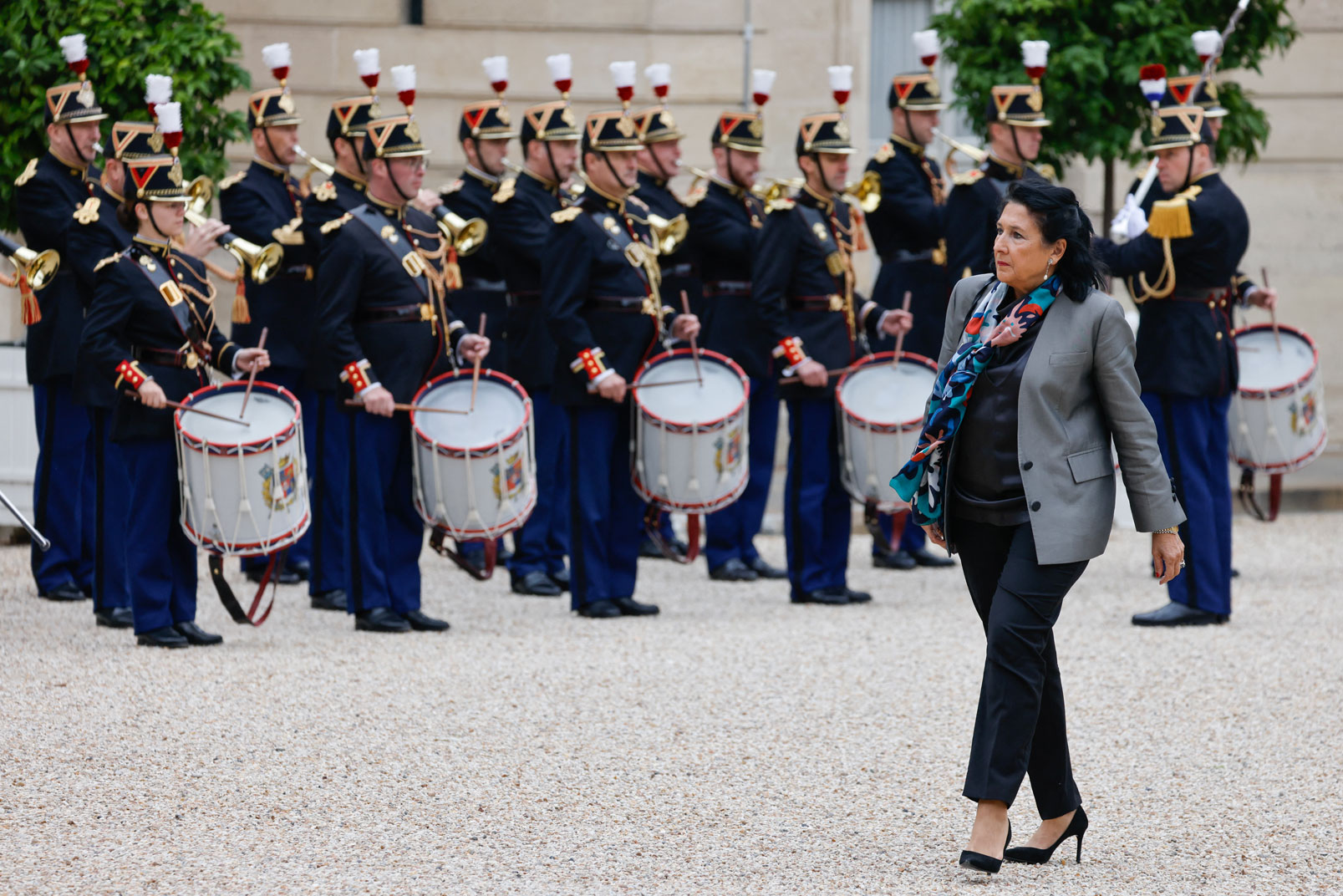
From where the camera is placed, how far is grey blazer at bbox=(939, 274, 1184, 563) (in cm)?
439

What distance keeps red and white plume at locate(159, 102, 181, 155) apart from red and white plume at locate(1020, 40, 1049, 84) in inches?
167

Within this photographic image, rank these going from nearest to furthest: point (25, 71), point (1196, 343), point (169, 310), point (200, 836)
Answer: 1. point (200, 836)
2. point (169, 310)
3. point (1196, 343)
4. point (25, 71)

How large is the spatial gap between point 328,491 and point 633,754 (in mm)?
3204

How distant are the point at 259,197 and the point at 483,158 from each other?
117 centimetres

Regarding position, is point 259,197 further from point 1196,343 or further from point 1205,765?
point 1205,765

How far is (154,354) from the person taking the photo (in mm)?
7070

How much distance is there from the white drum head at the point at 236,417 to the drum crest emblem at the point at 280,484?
115 millimetres

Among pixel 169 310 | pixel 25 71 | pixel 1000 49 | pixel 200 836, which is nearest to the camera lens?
pixel 200 836

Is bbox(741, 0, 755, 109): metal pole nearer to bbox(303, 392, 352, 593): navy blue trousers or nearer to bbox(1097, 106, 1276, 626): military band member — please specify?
bbox(1097, 106, 1276, 626): military band member

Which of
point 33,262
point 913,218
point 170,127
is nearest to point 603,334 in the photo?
point 170,127

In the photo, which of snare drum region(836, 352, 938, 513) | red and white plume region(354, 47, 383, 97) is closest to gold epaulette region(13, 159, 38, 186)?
red and white plume region(354, 47, 383, 97)

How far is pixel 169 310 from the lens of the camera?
23.0 ft

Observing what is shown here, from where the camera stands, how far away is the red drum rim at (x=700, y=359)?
7793mm

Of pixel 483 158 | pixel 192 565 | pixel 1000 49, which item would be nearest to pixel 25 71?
pixel 483 158
